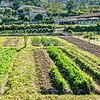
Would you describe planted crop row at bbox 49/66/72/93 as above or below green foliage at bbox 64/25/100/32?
above

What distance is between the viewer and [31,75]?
43.2ft

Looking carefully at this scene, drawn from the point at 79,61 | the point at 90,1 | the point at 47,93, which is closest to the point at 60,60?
the point at 79,61

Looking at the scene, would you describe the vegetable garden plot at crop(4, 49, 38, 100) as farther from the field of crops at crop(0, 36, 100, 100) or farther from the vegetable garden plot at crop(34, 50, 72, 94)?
the vegetable garden plot at crop(34, 50, 72, 94)

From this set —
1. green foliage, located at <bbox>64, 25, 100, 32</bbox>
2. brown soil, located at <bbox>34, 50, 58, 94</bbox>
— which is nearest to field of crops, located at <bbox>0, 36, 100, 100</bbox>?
brown soil, located at <bbox>34, 50, 58, 94</bbox>

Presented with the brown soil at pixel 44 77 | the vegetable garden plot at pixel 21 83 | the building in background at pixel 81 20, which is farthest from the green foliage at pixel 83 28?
the vegetable garden plot at pixel 21 83

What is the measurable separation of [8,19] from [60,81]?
64.8 meters

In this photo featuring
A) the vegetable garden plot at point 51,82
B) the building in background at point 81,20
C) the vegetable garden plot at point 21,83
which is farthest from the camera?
the building in background at point 81,20

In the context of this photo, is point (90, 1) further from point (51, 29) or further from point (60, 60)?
point (60, 60)

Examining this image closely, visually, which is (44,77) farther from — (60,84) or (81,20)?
(81,20)

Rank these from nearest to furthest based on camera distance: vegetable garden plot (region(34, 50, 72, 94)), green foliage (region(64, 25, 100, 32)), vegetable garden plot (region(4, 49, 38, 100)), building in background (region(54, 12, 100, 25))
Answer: vegetable garden plot (region(4, 49, 38, 100)), vegetable garden plot (region(34, 50, 72, 94)), green foliage (region(64, 25, 100, 32)), building in background (region(54, 12, 100, 25))

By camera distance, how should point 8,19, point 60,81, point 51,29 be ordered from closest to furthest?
1. point 60,81
2. point 51,29
3. point 8,19

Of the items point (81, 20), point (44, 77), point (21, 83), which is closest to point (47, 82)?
point (44, 77)

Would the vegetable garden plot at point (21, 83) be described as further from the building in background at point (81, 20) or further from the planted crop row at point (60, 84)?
the building in background at point (81, 20)

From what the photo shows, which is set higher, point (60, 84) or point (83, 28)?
point (60, 84)
